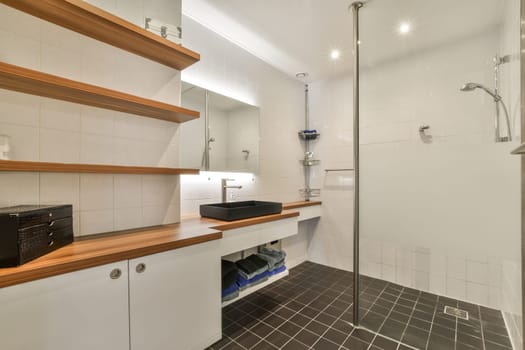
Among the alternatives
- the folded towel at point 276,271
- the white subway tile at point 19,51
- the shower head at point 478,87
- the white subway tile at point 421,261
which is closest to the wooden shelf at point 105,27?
the white subway tile at point 19,51

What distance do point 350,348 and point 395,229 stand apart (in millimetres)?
1112

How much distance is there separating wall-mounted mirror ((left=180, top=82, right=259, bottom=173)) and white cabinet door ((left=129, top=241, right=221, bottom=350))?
0.81 m

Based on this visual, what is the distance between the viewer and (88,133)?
136 cm

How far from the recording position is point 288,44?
232cm

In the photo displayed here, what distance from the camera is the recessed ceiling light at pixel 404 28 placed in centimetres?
201

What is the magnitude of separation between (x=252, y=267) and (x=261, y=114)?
1.63m

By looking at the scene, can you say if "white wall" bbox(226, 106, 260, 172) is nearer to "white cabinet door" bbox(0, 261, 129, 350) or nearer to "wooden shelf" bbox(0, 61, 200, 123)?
"wooden shelf" bbox(0, 61, 200, 123)

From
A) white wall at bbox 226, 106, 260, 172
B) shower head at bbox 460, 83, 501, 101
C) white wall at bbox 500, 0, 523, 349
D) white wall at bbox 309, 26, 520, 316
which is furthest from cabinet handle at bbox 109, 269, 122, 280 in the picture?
shower head at bbox 460, 83, 501, 101

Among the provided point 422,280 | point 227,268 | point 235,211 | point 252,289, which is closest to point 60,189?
point 235,211

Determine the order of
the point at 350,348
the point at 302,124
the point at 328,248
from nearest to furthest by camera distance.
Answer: the point at 350,348 → the point at 328,248 → the point at 302,124

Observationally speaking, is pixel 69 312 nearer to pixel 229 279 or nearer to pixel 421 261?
pixel 229 279

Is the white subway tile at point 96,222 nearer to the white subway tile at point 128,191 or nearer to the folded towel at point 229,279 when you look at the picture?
the white subway tile at point 128,191

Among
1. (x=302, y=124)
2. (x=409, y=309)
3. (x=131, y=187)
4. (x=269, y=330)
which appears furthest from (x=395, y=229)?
(x=131, y=187)

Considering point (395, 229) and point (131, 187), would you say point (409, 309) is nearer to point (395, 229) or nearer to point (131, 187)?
point (395, 229)
